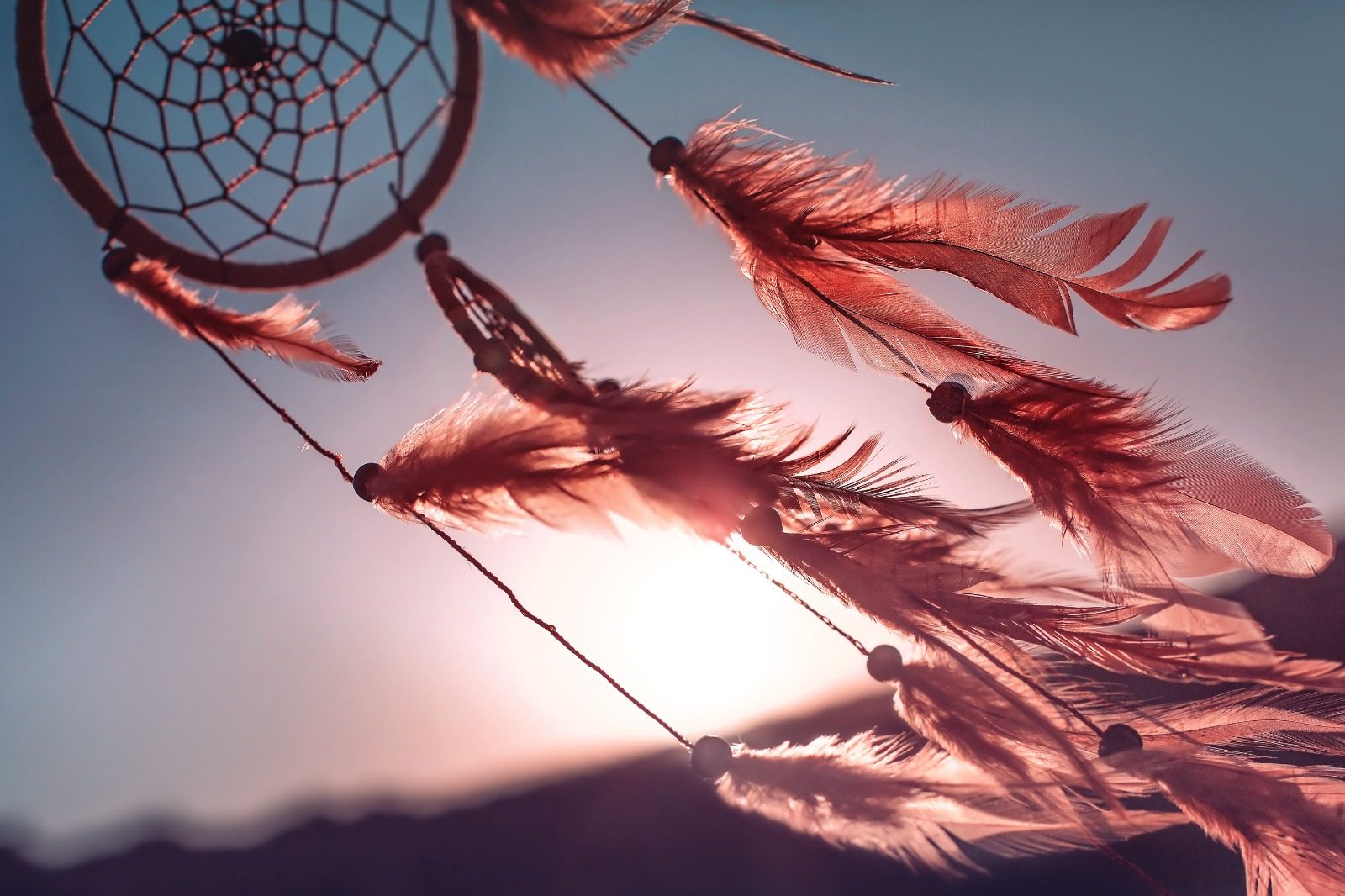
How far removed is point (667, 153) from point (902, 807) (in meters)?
1.12

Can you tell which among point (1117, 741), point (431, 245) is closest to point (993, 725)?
point (1117, 741)

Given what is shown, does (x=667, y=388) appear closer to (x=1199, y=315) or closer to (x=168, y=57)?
(x=1199, y=315)

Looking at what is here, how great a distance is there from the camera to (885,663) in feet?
4.19

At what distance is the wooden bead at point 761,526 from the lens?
116cm

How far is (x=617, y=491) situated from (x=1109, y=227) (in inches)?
32.6

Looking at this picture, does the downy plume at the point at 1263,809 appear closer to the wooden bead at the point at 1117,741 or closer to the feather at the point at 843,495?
the wooden bead at the point at 1117,741

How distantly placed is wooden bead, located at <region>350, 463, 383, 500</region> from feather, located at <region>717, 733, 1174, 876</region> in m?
0.77

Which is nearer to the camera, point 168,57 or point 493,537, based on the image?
point 493,537

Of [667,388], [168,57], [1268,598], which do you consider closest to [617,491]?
[667,388]

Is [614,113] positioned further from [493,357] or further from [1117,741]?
[1117,741]

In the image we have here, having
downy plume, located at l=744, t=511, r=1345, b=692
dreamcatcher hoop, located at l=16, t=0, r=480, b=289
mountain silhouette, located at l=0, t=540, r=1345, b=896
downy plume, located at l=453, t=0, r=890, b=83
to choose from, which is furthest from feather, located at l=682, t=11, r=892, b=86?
mountain silhouette, located at l=0, t=540, r=1345, b=896

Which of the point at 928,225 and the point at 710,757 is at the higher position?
the point at 928,225

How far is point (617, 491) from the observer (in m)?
1.19

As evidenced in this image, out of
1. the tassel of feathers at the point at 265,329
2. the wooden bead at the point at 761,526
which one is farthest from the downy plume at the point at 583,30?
the wooden bead at the point at 761,526
